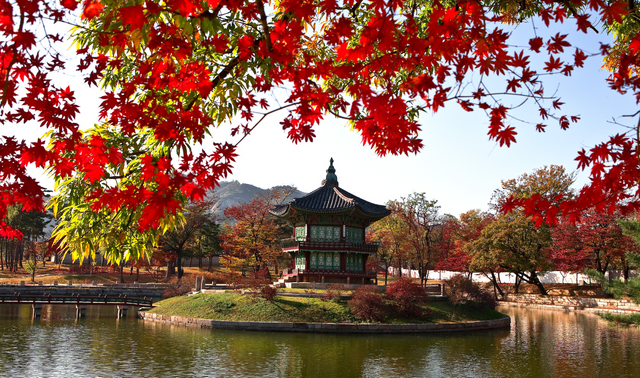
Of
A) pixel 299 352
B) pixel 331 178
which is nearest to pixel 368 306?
pixel 299 352

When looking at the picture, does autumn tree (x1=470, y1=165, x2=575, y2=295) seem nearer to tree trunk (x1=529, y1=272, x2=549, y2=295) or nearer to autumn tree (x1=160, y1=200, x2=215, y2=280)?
tree trunk (x1=529, y1=272, x2=549, y2=295)

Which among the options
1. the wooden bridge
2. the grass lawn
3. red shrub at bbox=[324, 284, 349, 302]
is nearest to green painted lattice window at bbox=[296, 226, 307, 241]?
red shrub at bbox=[324, 284, 349, 302]

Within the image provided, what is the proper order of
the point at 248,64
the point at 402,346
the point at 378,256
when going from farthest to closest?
the point at 378,256, the point at 402,346, the point at 248,64

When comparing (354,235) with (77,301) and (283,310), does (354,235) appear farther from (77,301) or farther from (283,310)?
(77,301)

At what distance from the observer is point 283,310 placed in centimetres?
2330

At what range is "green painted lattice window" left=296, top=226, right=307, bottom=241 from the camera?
110 ft

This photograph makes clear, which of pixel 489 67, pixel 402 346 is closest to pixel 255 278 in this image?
pixel 402 346

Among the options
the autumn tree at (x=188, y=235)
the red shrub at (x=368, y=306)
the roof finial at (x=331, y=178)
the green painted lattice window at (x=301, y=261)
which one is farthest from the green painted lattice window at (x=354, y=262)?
the autumn tree at (x=188, y=235)

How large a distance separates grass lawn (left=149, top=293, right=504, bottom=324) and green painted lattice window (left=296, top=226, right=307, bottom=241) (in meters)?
8.77

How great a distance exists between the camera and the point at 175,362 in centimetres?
1477

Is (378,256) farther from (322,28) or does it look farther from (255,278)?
(322,28)

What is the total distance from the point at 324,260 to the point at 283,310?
30.8 feet

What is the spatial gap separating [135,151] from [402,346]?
16.0 m

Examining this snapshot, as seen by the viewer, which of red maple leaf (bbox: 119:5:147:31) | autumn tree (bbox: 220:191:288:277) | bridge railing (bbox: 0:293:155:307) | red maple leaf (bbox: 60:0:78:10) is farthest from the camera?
autumn tree (bbox: 220:191:288:277)
